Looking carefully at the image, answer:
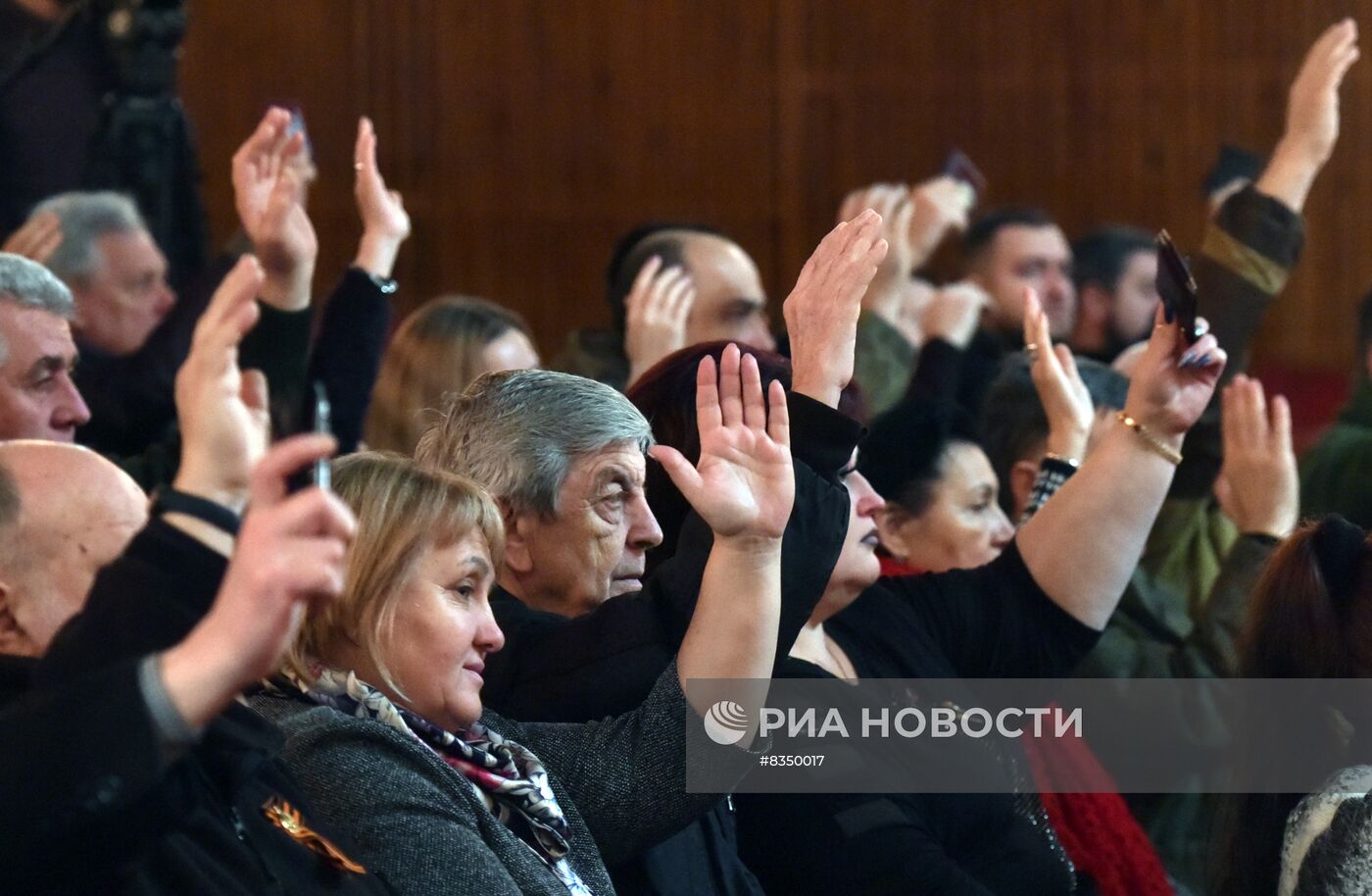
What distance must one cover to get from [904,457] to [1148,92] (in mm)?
3714

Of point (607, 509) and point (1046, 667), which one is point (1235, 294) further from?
point (607, 509)

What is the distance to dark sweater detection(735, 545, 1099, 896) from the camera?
1936mm

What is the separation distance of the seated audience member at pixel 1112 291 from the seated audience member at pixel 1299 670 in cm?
283

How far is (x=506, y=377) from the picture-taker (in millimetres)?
2016

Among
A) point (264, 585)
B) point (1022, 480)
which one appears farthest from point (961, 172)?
point (264, 585)

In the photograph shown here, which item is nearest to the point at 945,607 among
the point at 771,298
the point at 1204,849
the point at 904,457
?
the point at 904,457

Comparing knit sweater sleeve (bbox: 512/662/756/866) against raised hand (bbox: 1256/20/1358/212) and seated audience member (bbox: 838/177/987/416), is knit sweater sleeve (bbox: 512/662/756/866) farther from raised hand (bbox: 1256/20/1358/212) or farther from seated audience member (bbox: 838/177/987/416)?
seated audience member (bbox: 838/177/987/416)

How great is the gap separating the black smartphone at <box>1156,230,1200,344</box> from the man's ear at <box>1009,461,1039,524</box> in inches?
28.3

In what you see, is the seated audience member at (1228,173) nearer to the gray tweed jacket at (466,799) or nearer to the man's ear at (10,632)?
the gray tweed jacket at (466,799)

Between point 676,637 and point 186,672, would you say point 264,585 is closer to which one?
point 186,672

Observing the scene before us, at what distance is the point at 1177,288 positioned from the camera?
2.13 metres

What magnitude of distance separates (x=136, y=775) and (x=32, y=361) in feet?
4.34

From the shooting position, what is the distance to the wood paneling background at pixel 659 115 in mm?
6109

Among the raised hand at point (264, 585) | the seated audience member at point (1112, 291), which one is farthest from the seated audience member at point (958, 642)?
the seated audience member at point (1112, 291)
